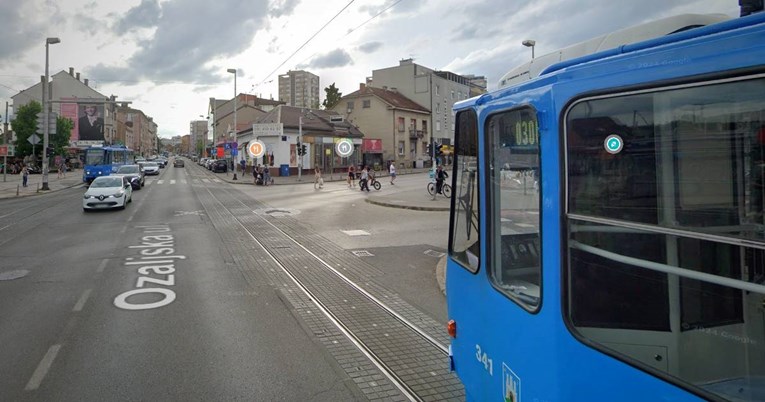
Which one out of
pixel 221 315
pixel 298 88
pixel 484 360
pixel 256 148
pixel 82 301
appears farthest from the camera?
pixel 298 88

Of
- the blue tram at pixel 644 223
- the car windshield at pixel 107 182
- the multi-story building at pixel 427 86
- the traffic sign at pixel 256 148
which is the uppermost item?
the multi-story building at pixel 427 86

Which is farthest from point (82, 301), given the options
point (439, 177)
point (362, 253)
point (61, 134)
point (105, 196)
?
point (61, 134)

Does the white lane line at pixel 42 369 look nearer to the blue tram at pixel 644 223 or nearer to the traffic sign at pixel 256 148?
the blue tram at pixel 644 223

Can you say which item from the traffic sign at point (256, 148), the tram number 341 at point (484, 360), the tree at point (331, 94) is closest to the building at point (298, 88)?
the tree at point (331, 94)

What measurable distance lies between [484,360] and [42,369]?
448 centimetres

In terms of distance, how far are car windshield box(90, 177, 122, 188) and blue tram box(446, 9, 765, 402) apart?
2067 centimetres

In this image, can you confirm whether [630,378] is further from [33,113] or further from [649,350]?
[33,113]

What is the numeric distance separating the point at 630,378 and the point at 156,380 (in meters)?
4.29

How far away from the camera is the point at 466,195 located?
11.1 ft

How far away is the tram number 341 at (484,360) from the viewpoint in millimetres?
2914

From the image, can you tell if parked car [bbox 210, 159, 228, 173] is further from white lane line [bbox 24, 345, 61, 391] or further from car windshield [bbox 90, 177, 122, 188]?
white lane line [bbox 24, 345, 61, 391]

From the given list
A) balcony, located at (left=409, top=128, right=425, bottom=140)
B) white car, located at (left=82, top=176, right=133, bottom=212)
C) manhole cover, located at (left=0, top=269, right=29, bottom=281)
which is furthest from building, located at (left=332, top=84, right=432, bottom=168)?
manhole cover, located at (left=0, top=269, right=29, bottom=281)

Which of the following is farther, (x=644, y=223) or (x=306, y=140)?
(x=306, y=140)

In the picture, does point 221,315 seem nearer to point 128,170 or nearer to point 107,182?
point 107,182
